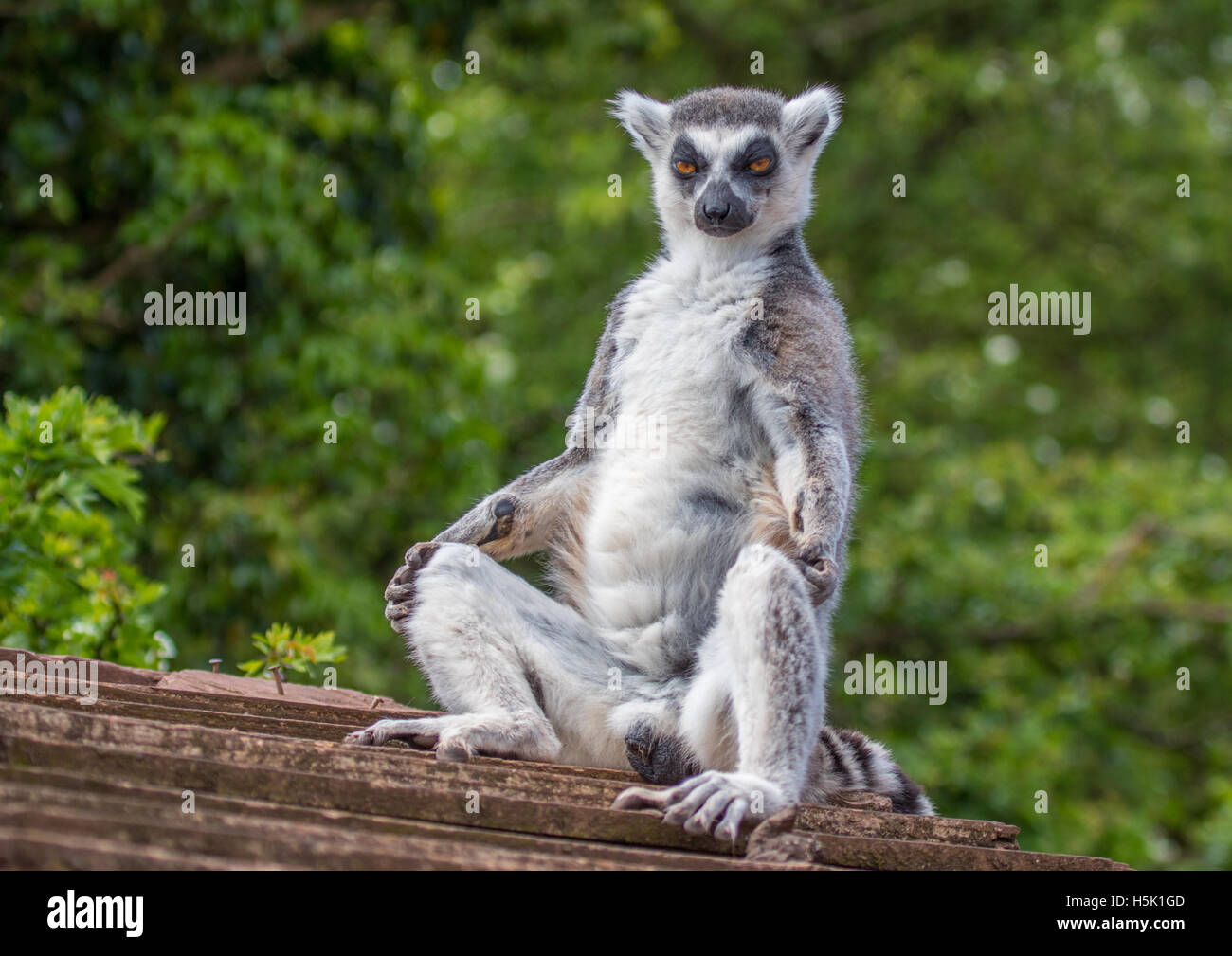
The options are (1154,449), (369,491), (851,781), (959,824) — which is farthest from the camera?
(1154,449)

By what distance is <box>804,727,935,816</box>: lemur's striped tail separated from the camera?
4.10 metres

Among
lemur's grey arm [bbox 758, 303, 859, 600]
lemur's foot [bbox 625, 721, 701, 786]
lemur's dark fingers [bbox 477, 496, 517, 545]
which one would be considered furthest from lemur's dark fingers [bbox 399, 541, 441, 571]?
lemur's grey arm [bbox 758, 303, 859, 600]

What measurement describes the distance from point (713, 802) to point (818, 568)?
3.20 ft

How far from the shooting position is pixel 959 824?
3.58m

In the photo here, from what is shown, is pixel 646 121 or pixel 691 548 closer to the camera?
pixel 691 548

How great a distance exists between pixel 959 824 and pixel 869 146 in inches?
541

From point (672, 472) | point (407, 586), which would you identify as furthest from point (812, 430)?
point (407, 586)

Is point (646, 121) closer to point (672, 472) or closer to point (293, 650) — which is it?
point (672, 472)

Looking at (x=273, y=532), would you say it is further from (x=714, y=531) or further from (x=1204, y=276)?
(x=1204, y=276)

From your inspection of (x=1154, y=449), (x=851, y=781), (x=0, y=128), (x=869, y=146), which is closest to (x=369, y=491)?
(x=0, y=128)

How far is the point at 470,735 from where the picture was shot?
12.4 feet

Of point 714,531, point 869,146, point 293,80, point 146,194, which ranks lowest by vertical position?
point 714,531

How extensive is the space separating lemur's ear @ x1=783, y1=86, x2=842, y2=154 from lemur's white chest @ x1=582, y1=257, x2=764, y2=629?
2.77 ft
